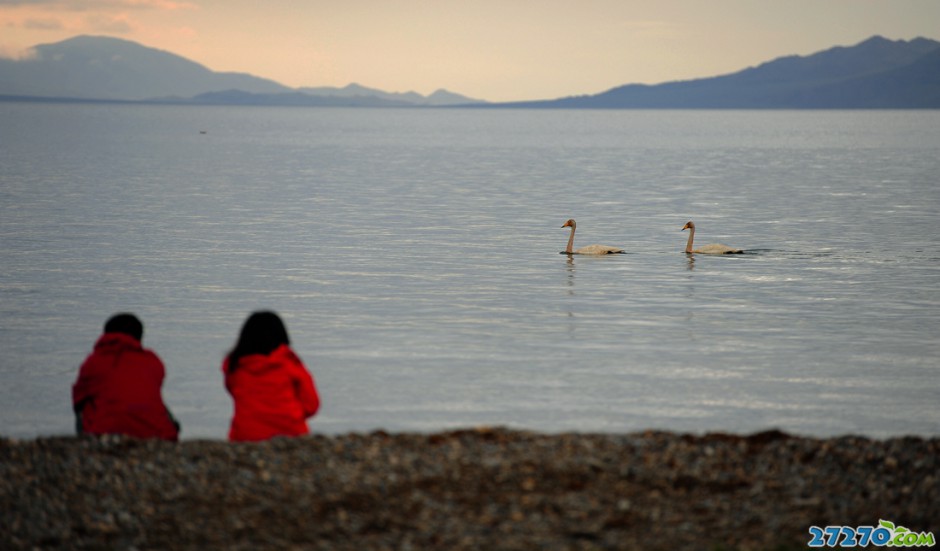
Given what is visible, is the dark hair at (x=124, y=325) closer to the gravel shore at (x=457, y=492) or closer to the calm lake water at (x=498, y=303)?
the gravel shore at (x=457, y=492)

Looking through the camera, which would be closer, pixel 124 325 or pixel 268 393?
pixel 268 393

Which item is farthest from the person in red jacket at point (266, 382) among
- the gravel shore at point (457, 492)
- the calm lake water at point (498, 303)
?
the calm lake water at point (498, 303)

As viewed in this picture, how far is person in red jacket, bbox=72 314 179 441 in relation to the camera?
966 centimetres

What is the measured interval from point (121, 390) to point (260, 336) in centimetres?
131

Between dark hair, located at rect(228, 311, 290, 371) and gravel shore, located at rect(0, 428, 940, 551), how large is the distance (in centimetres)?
76

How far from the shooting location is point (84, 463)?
28.9 feet

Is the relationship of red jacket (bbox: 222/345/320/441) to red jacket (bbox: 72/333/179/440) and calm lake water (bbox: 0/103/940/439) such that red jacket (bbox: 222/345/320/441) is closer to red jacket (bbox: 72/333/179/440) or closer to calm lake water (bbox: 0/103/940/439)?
red jacket (bbox: 72/333/179/440)

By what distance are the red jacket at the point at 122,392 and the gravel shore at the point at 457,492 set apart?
0.36 m

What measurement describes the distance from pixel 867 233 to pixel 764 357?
1845 centimetres

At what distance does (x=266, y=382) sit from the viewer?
31.2 ft

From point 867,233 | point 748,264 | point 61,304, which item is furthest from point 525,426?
point 867,233

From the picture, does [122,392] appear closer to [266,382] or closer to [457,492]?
[266,382]

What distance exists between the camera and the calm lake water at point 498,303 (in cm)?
1312

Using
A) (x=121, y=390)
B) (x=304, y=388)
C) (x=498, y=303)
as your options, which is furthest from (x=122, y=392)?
(x=498, y=303)
